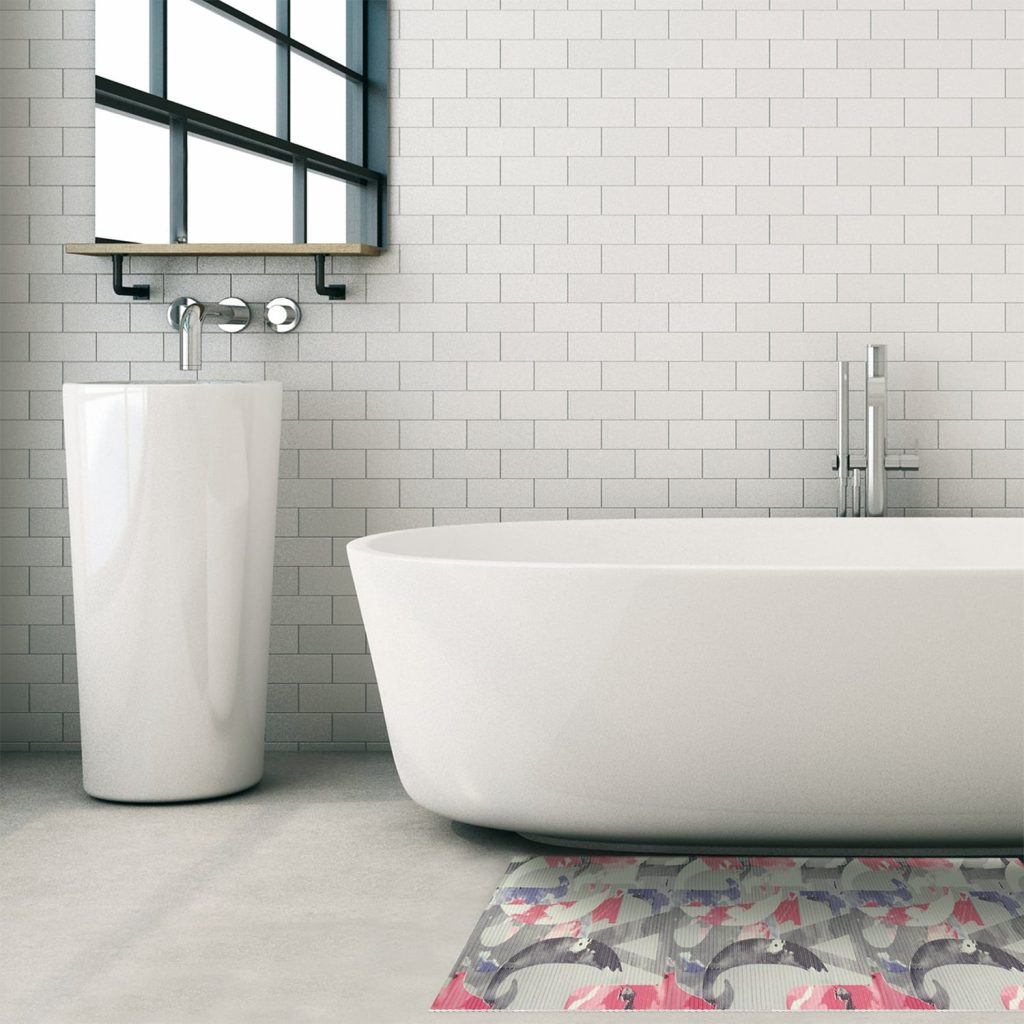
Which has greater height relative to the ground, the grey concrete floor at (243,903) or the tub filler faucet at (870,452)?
the tub filler faucet at (870,452)

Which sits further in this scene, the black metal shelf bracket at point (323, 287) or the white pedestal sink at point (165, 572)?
the black metal shelf bracket at point (323, 287)

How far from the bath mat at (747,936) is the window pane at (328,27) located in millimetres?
2239

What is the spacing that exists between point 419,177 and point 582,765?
1826 millimetres

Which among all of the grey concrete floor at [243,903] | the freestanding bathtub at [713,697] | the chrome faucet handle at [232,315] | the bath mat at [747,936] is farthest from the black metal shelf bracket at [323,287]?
the bath mat at [747,936]

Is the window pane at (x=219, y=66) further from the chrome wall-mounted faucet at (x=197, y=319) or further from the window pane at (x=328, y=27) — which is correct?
the chrome wall-mounted faucet at (x=197, y=319)

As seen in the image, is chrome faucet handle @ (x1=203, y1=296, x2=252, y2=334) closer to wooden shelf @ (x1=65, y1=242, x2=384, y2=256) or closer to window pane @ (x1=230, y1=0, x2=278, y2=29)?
wooden shelf @ (x1=65, y1=242, x2=384, y2=256)

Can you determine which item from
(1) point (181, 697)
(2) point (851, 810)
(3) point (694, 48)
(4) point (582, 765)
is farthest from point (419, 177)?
(2) point (851, 810)

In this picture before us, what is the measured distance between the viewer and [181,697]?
3.28 meters

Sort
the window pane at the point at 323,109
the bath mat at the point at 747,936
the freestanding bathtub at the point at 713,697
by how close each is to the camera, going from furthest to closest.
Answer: the window pane at the point at 323,109 → the freestanding bathtub at the point at 713,697 → the bath mat at the point at 747,936

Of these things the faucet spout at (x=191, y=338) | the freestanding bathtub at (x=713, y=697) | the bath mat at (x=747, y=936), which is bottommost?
the bath mat at (x=747, y=936)

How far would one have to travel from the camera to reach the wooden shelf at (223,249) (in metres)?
3.61

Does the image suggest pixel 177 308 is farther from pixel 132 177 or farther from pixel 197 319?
pixel 132 177

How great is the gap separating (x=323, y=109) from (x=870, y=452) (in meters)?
1.74

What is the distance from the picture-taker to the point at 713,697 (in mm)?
2551
